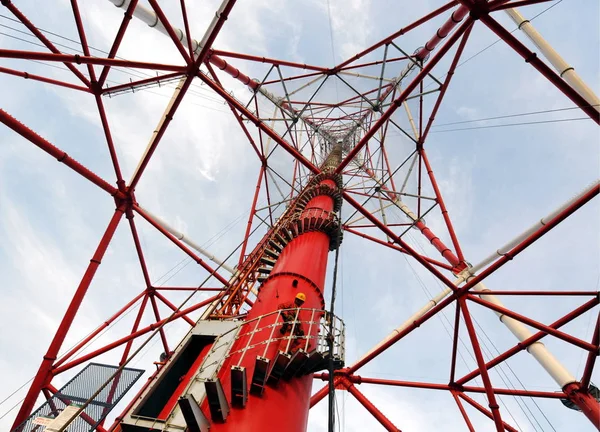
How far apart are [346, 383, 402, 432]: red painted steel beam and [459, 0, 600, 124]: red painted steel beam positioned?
8865 mm

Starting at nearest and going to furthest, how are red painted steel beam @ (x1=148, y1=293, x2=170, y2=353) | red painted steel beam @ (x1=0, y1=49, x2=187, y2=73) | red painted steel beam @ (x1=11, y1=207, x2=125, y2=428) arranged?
red painted steel beam @ (x1=0, y1=49, x2=187, y2=73) < red painted steel beam @ (x1=11, y1=207, x2=125, y2=428) < red painted steel beam @ (x1=148, y1=293, x2=170, y2=353)

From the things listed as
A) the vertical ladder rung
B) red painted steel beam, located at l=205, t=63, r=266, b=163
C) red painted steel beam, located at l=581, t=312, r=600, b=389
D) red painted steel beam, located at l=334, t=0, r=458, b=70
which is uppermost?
red painted steel beam, located at l=334, t=0, r=458, b=70

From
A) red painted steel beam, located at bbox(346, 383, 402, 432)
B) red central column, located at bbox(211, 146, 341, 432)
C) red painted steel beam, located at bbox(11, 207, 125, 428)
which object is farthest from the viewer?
red painted steel beam, located at bbox(346, 383, 402, 432)

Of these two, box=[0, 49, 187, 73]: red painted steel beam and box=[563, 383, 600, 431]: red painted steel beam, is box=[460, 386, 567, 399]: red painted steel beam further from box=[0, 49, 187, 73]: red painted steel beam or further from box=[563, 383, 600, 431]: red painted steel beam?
box=[0, 49, 187, 73]: red painted steel beam

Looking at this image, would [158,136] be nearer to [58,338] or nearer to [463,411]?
[58,338]

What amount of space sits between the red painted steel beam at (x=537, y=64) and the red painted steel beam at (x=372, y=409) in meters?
8.87

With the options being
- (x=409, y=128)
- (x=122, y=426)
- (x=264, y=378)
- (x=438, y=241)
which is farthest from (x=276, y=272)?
(x=409, y=128)

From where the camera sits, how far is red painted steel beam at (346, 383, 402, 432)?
955cm

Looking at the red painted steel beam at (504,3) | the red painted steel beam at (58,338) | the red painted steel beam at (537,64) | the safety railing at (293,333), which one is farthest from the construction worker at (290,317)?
the red painted steel beam at (504,3)

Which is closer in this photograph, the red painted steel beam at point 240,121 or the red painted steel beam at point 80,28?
the red painted steel beam at point 80,28

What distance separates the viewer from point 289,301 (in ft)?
24.8

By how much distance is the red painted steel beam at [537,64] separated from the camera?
681 cm

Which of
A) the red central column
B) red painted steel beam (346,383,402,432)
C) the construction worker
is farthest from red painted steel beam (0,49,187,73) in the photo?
red painted steel beam (346,383,402,432)

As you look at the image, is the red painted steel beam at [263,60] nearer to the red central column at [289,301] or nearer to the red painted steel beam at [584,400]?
the red central column at [289,301]
